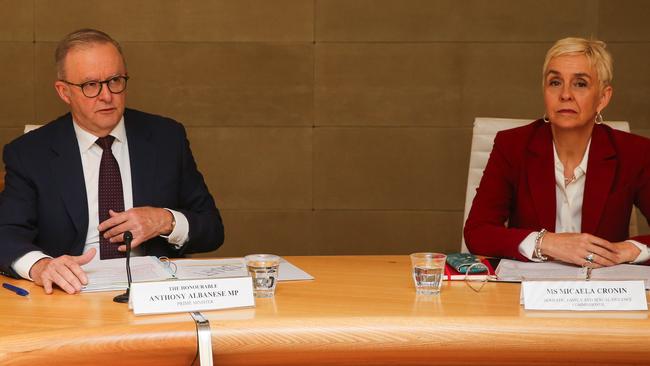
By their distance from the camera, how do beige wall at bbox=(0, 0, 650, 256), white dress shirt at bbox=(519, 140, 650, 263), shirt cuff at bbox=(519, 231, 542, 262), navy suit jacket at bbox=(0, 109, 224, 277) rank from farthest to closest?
beige wall at bbox=(0, 0, 650, 256) < white dress shirt at bbox=(519, 140, 650, 263) < navy suit jacket at bbox=(0, 109, 224, 277) < shirt cuff at bbox=(519, 231, 542, 262)

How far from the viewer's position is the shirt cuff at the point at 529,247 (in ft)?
7.24

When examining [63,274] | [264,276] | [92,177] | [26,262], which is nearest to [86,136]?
[92,177]

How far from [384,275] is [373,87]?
2572 mm

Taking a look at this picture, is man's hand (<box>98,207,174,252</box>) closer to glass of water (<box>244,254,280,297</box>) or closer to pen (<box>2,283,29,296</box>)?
pen (<box>2,283,29,296</box>)

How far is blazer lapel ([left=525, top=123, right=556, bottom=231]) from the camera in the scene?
8.63 feet

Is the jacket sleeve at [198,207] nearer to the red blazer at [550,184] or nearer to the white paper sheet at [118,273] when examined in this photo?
the white paper sheet at [118,273]

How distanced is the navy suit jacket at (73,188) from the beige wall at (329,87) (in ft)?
6.08

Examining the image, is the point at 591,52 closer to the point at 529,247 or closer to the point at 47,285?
the point at 529,247

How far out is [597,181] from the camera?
2.60 meters

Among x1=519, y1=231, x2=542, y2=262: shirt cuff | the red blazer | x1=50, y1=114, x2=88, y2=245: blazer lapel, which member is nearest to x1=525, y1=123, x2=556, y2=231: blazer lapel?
the red blazer

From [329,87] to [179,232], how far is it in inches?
88.7

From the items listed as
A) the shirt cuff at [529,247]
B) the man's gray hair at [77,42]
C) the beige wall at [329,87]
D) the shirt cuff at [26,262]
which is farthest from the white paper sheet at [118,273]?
the beige wall at [329,87]

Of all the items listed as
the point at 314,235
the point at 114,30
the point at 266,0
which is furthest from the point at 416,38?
the point at 114,30

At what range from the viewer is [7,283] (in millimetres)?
1961
